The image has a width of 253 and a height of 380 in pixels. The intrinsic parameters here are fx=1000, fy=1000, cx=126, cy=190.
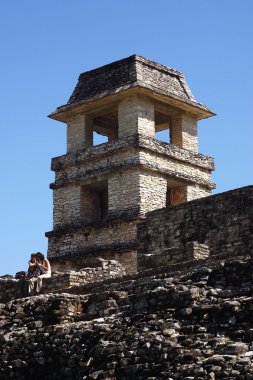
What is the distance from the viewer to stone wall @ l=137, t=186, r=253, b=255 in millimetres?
22156

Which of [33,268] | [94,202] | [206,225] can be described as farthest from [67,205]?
[33,268]

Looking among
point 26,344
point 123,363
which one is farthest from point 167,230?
point 123,363

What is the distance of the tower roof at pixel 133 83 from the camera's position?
97.0ft

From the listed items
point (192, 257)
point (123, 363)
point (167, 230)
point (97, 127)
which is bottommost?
point (123, 363)

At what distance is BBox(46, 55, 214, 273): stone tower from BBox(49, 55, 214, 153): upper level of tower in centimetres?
3

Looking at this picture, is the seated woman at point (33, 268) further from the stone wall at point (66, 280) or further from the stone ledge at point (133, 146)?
the stone ledge at point (133, 146)

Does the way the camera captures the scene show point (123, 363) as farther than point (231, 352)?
Yes

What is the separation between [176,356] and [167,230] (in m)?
12.3

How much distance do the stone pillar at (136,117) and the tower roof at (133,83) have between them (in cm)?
43

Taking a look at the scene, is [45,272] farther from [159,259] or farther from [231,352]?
[231,352]

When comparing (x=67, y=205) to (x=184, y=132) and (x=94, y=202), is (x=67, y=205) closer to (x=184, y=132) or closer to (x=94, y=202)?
(x=94, y=202)

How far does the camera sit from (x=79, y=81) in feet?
103

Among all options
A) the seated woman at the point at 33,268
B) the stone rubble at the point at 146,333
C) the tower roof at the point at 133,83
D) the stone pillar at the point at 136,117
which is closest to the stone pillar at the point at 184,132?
the tower roof at the point at 133,83

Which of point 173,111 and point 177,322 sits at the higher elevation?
point 173,111
